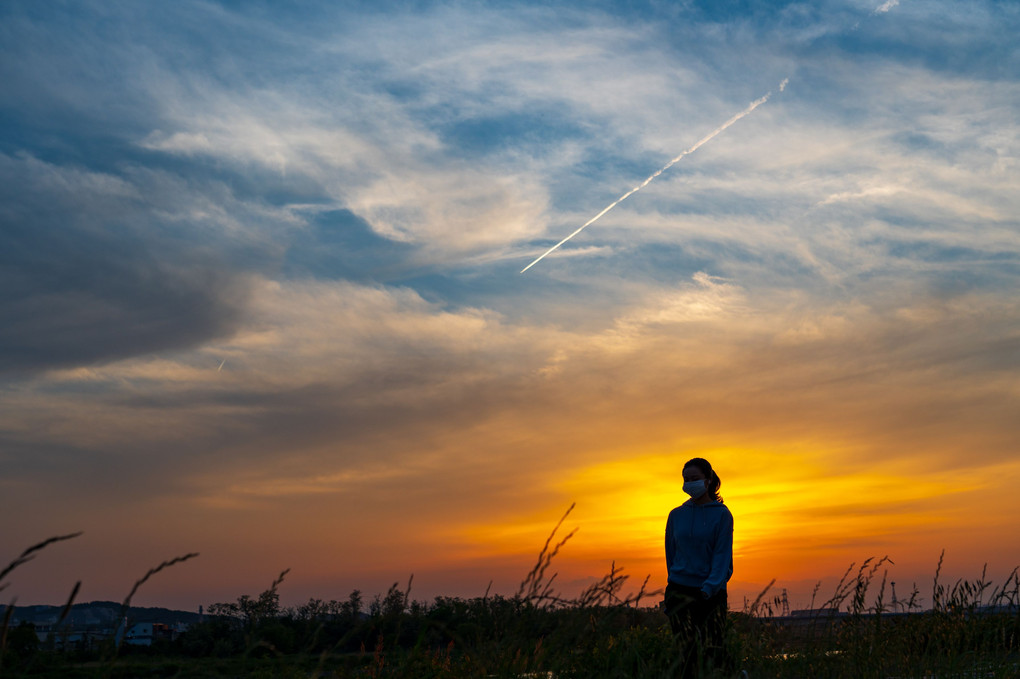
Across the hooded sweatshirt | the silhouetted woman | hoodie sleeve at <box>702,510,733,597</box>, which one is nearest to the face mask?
the silhouetted woman

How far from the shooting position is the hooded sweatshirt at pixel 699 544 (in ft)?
23.6

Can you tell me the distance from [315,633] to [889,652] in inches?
189

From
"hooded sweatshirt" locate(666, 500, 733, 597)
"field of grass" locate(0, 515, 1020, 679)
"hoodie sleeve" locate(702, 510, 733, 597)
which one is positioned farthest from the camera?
"hooded sweatshirt" locate(666, 500, 733, 597)

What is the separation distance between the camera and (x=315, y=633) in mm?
2936

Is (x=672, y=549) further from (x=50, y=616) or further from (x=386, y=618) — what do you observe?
(x=50, y=616)

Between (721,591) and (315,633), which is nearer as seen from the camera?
(315,633)

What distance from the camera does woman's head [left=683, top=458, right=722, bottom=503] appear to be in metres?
7.48

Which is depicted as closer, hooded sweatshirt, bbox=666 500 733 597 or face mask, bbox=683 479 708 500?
hooded sweatshirt, bbox=666 500 733 597

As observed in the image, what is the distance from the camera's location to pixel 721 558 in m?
7.14

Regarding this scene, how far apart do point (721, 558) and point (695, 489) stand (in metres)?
0.62

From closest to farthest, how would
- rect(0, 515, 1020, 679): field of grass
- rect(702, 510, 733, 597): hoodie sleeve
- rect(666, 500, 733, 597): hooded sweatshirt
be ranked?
rect(0, 515, 1020, 679): field of grass → rect(702, 510, 733, 597): hoodie sleeve → rect(666, 500, 733, 597): hooded sweatshirt

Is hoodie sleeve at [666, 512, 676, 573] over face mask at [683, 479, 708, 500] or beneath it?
beneath

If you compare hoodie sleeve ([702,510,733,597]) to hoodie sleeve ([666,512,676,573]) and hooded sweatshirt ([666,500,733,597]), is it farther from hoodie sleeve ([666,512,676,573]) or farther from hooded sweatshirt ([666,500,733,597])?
hoodie sleeve ([666,512,676,573])

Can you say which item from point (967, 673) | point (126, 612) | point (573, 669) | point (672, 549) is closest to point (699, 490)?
point (672, 549)
